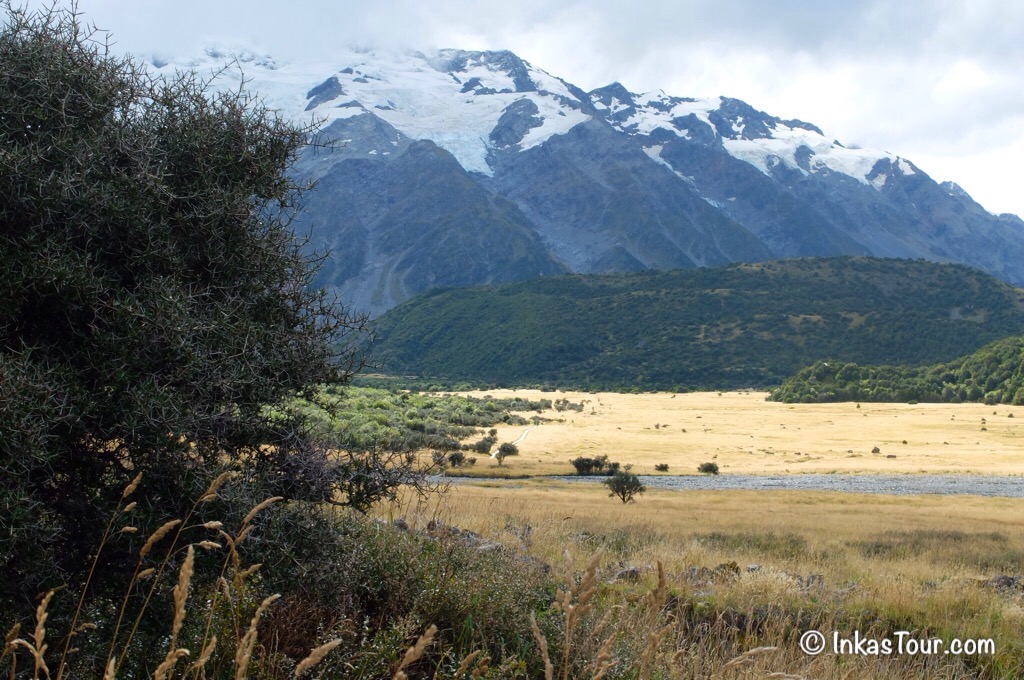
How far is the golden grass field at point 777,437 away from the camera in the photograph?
158 ft

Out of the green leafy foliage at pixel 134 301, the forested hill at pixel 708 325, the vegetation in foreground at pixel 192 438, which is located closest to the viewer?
the vegetation in foreground at pixel 192 438

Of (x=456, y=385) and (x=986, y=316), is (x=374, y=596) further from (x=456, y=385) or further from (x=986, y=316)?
(x=986, y=316)

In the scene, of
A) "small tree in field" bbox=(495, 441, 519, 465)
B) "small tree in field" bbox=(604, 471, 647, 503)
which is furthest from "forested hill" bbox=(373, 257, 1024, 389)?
"small tree in field" bbox=(604, 471, 647, 503)

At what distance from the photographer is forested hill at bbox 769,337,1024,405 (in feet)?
312

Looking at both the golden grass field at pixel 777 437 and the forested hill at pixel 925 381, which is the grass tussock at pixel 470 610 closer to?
the golden grass field at pixel 777 437

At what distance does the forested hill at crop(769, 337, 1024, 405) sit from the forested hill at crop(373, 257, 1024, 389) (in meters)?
12.8

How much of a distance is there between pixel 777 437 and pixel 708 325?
236 feet

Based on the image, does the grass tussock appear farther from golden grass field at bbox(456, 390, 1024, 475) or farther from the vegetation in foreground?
golden grass field at bbox(456, 390, 1024, 475)

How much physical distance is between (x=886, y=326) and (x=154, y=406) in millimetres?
136502

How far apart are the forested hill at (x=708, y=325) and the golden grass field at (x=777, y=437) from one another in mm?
29214

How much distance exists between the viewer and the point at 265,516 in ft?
18.1

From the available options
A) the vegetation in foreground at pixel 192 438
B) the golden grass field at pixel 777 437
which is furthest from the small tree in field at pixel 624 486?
the vegetation in foreground at pixel 192 438

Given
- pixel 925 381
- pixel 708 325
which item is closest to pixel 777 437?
pixel 925 381

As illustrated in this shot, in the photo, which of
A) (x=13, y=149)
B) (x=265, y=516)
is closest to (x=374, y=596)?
(x=265, y=516)
